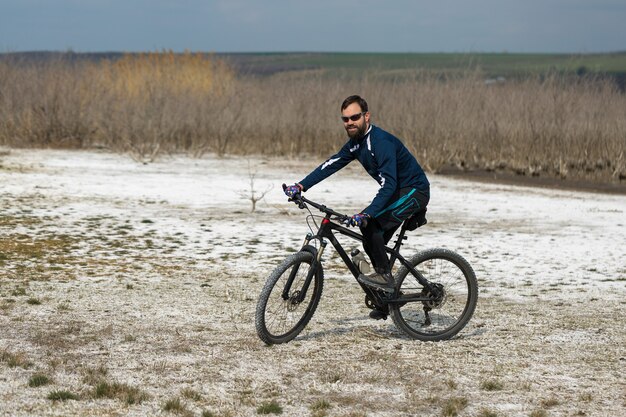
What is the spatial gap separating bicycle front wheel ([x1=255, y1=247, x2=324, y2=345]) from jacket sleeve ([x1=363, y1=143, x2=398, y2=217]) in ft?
1.80

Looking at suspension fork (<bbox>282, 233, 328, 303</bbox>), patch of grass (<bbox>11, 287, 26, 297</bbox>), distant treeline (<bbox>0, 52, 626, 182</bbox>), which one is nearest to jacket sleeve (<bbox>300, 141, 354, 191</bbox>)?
suspension fork (<bbox>282, 233, 328, 303</bbox>)

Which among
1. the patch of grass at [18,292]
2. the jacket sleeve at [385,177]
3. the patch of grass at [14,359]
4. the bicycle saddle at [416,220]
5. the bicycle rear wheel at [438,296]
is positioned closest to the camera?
the patch of grass at [14,359]

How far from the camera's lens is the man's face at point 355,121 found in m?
6.83

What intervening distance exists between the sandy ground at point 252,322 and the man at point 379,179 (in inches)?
29.8

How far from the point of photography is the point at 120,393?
5.93 meters

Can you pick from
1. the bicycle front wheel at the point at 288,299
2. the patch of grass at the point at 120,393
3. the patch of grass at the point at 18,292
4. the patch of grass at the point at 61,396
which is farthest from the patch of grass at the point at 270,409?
the patch of grass at the point at 18,292

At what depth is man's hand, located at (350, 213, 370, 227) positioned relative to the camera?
664 cm

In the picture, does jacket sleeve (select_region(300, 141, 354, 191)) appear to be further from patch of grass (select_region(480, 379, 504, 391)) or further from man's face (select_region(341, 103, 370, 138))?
patch of grass (select_region(480, 379, 504, 391))

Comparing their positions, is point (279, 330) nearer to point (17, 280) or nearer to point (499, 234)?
point (17, 280)

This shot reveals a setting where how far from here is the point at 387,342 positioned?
24.3ft

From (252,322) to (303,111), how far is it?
66.1ft

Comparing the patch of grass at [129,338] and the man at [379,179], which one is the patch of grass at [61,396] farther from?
the man at [379,179]

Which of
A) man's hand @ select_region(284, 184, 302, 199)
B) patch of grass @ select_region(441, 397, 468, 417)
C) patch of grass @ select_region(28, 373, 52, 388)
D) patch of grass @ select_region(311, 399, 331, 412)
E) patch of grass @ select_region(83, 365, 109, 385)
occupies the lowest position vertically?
patch of grass @ select_region(28, 373, 52, 388)

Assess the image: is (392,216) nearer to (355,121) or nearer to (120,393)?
(355,121)
